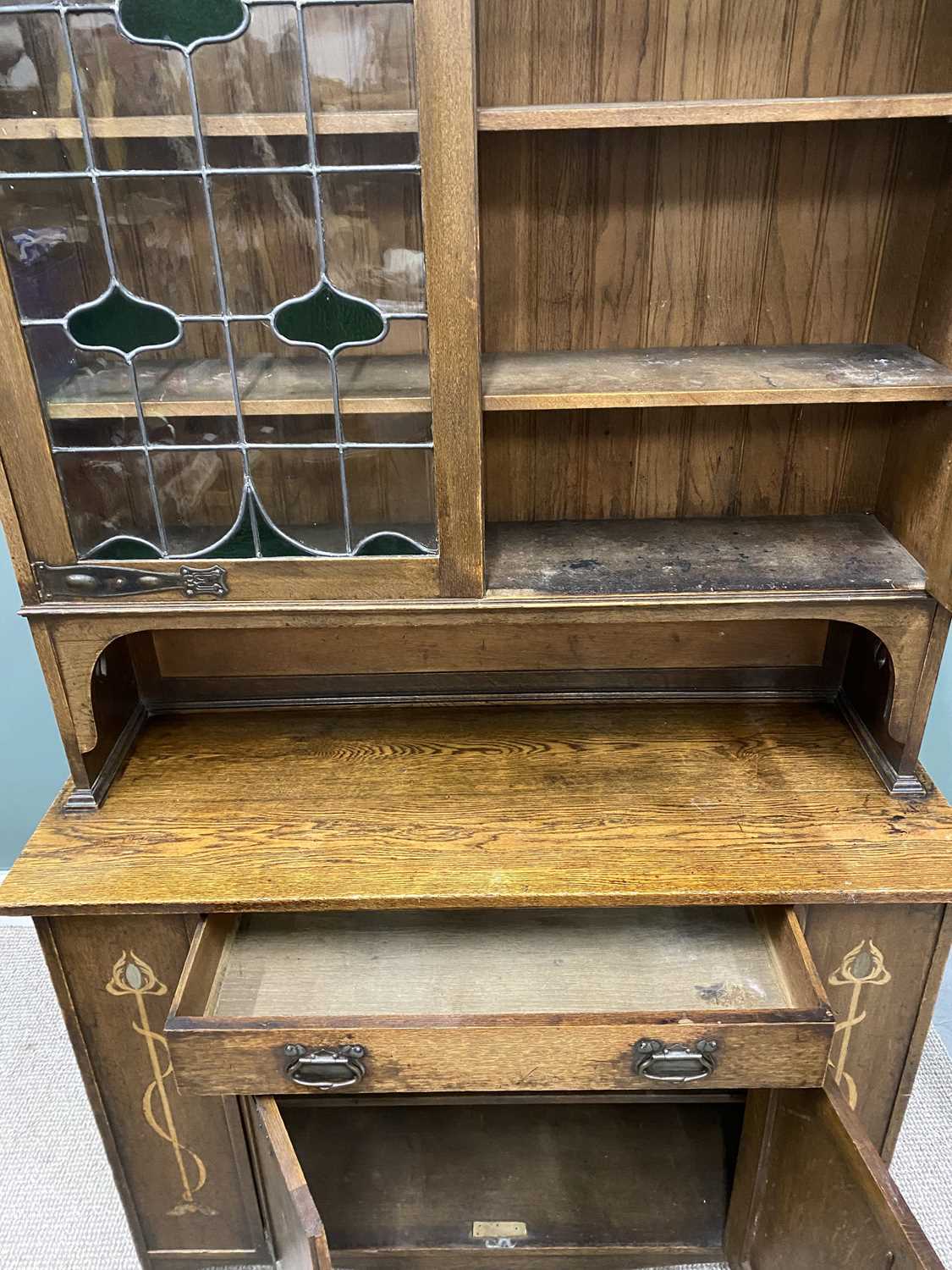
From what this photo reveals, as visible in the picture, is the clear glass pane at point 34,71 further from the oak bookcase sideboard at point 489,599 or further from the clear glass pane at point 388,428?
the clear glass pane at point 388,428

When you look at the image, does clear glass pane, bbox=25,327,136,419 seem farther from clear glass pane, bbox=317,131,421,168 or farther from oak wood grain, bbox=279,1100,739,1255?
oak wood grain, bbox=279,1100,739,1255

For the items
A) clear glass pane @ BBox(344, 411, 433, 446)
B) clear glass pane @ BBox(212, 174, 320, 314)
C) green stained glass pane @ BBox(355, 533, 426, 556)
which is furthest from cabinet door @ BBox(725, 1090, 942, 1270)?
clear glass pane @ BBox(212, 174, 320, 314)

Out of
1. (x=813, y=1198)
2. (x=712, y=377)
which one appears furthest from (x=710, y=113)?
(x=813, y=1198)

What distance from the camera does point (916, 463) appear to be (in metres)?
1.44

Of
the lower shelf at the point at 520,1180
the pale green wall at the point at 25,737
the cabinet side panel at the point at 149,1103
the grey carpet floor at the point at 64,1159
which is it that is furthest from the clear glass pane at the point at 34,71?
the grey carpet floor at the point at 64,1159

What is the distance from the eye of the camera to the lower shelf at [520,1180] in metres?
1.62

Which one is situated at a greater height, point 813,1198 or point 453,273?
point 453,273

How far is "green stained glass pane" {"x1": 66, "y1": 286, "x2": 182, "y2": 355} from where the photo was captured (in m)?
1.23

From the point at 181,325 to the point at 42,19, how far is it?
1.13ft

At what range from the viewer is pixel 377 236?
1.20 metres

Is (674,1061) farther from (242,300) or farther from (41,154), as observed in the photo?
(41,154)

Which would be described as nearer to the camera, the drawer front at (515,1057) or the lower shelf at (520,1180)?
the drawer front at (515,1057)

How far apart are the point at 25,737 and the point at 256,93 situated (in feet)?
4.80

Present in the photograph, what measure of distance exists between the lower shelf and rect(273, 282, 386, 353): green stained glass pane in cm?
113
